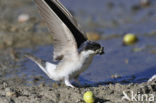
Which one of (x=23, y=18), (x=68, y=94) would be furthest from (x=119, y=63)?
(x=23, y=18)

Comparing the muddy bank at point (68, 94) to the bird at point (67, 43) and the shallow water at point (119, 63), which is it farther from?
the shallow water at point (119, 63)

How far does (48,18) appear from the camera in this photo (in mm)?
5914

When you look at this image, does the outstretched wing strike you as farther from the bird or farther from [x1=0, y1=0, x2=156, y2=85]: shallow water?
[x1=0, y1=0, x2=156, y2=85]: shallow water

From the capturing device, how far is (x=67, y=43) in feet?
19.5

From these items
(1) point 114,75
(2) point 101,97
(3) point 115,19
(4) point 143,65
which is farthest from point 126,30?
(2) point 101,97

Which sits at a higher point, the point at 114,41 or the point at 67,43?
the point at 114,41

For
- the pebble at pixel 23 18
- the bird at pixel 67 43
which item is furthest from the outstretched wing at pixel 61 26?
the pebble at pixel 23 18

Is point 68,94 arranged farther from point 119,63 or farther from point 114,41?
point 114,41

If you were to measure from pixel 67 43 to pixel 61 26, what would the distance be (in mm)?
263

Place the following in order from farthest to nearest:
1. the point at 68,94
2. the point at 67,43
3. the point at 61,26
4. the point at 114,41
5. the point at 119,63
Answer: the point at 114,41 → the point at 119,63 → the point at 67,43 → the point at 61,26 → the point at 68,94

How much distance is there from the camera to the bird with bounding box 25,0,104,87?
5.74m

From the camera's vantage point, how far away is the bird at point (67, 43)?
18.8ft

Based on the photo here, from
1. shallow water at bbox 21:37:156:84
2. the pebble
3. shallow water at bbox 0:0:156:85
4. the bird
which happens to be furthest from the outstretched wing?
the pebble

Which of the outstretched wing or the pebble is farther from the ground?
the pebble
